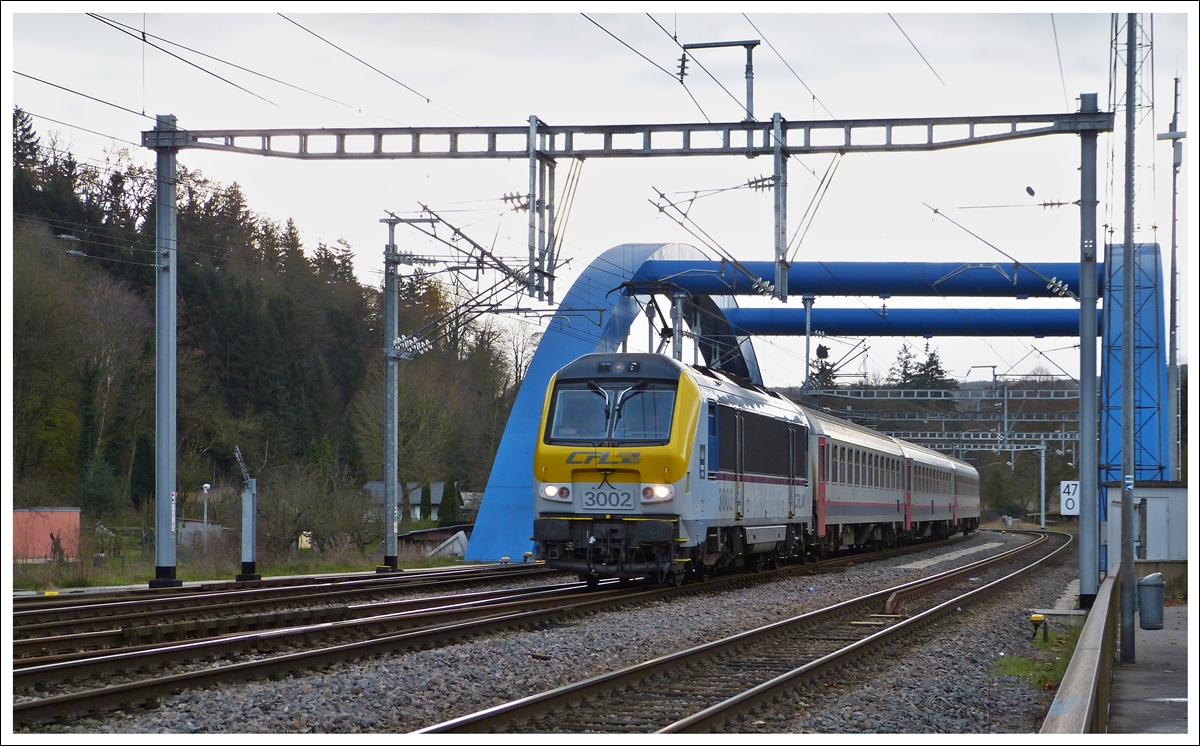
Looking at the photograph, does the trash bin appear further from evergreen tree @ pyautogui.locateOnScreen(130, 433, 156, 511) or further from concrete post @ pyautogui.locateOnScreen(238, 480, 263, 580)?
evergreen tree @ pyautogui.locateOnScreen(130, 433, 156, 511)

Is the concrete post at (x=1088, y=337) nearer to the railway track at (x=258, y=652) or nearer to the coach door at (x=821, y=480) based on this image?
the railway track at (x=258, y=652)

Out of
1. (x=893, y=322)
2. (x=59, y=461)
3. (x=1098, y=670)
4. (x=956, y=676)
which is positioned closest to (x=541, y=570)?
(x=956, y=676)

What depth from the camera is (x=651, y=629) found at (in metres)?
14.7

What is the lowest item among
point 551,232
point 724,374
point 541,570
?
point 541,570

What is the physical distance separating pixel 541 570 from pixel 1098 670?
59.0ft

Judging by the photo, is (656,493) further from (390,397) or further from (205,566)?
(205,566)

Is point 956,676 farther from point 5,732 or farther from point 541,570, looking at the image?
point 541,570

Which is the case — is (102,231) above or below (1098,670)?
above

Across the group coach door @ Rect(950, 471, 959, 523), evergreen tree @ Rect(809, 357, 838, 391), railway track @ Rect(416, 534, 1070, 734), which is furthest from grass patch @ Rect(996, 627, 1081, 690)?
coach door @ Rect(950, 471, 959, 523)

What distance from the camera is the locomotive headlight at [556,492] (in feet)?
60.6

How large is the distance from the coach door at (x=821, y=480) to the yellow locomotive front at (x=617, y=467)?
815cm

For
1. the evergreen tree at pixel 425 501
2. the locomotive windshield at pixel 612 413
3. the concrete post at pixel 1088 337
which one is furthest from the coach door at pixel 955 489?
the locomotive windshield at pixel 612 413

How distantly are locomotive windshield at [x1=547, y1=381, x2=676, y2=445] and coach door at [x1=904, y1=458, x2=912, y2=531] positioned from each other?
2094 centimetres

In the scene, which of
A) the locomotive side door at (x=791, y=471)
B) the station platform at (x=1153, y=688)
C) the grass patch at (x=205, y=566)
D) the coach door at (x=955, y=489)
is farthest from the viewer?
the coach door at (x=955, y=489)
